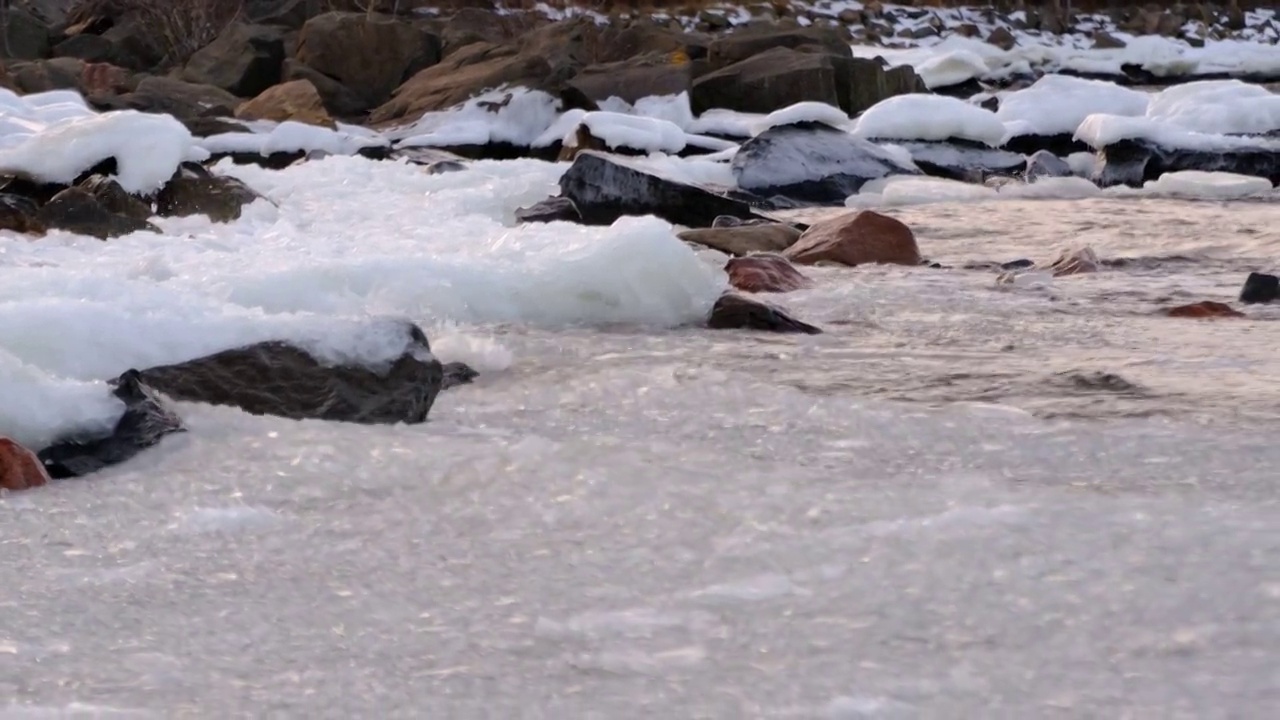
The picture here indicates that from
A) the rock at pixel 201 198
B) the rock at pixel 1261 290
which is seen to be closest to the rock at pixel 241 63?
the rock at pixel 201 198

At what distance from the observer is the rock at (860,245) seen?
16.2 feet

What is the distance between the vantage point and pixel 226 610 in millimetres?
1542

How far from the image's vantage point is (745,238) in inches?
213

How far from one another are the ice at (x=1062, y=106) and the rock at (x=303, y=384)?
879 cm

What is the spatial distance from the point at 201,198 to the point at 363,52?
916cm

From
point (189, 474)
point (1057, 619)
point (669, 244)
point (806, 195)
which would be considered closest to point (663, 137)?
point (806, 195)

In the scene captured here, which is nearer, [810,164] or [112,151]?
[112,151]

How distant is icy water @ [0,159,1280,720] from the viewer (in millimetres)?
1330

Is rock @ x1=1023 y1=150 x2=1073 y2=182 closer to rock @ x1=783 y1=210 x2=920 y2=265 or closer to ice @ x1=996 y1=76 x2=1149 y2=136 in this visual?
ice @ x1=996 y1=76 x2=1149 y2=136

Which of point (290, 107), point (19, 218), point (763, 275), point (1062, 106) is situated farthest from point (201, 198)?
point (1062, 106)

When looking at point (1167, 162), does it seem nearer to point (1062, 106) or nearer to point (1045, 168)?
point (1045, 168)

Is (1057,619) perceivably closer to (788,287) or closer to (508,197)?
(788,287)

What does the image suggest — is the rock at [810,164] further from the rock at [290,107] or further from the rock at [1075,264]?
the rock at [290,107]

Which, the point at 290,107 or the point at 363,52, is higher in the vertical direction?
the point at 363,52
